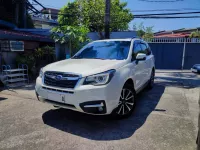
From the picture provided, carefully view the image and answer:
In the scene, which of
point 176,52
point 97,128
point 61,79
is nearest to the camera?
point 61,79

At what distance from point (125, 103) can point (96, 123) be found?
2.39 ft

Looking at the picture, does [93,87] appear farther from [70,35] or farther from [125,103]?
[70,35]

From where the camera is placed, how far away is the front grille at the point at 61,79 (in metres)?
3.33

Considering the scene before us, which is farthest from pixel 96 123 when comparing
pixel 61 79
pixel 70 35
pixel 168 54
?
pixel 168 54

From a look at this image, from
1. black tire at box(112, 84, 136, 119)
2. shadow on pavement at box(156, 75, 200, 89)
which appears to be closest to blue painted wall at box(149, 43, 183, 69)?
shadow on pavement at box(156, 75, 200, 89)

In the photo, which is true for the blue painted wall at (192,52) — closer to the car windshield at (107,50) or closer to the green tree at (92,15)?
the green tree at (92,15)

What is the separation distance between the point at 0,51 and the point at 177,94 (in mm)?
7442

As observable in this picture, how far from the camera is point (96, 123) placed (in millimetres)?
3783

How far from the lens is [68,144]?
300 cm

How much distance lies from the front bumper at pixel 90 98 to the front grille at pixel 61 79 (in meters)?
0.09

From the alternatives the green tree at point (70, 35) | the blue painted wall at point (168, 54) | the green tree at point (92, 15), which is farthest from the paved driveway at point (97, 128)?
the green tree at point (92, 15)

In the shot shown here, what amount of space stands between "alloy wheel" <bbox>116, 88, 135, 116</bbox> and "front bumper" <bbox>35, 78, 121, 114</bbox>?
298mm

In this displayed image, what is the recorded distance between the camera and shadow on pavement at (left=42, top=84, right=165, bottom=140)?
3.34m

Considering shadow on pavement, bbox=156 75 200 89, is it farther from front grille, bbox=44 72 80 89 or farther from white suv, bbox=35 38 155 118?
front grille, bbox=44 72 80 89
